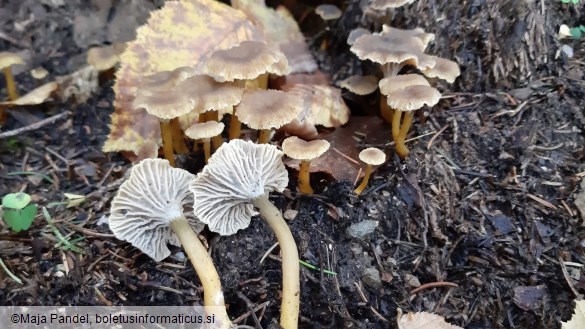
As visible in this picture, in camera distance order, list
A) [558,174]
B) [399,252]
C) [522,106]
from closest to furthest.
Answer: [399,252]
[558,174]
[522,106]

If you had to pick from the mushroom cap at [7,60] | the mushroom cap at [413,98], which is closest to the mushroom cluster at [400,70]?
the mushroom cap at [413,98]

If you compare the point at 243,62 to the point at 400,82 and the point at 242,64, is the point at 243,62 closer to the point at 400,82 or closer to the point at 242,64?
the point at 242,64

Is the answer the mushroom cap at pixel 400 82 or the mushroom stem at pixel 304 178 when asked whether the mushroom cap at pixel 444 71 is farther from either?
the mushroom stem at pixel 304 178

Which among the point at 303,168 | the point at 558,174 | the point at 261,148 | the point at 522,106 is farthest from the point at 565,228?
the point at 261,148

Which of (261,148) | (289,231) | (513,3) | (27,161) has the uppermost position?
(513,3)

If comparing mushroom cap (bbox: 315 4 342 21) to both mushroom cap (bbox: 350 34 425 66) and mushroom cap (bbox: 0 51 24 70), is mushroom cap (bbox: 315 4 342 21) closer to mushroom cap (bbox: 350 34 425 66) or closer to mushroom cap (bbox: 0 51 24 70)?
mushroom cap (bbox: 350 34 425 66)

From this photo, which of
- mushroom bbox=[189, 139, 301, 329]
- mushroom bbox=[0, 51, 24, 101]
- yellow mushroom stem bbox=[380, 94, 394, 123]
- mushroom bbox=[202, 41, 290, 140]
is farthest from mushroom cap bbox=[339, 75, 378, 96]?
mushroom bbox=[0, 51, 24, 101]

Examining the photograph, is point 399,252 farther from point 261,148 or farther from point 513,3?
point 513,3

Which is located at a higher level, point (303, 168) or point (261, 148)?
point (261, 148)
